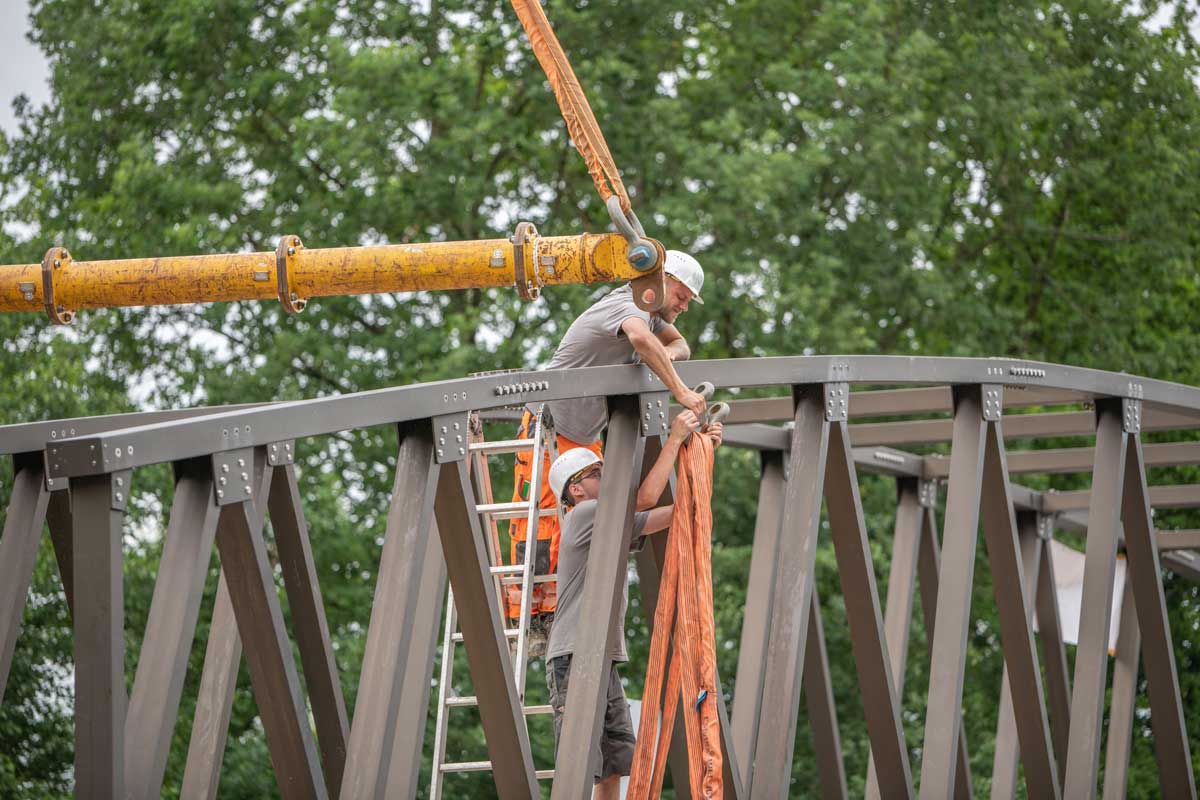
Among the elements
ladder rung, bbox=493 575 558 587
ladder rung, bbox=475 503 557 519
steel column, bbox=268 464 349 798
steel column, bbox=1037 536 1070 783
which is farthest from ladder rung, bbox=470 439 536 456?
steel column, bbox=1037 536 1070 783

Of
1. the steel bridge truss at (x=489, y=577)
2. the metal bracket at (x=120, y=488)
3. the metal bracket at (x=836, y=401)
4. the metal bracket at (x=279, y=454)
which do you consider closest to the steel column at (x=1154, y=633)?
the steel bridge truss at (x=489, y=577)

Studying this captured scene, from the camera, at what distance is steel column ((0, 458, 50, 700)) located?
656 centimetres

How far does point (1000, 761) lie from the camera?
12.7 m

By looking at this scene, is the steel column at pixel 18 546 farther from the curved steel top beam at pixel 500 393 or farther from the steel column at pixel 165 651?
the steel column at pixel 165 651

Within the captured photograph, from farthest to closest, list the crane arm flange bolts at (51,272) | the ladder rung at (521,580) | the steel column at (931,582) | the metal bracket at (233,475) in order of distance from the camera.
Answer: the steel column at (931,582), the ladder rung at (521,580), the crane arm flange bolts at (51,272), the metal bracket at (233,475)

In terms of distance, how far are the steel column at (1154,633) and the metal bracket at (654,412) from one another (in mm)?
3824

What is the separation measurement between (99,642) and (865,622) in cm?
415

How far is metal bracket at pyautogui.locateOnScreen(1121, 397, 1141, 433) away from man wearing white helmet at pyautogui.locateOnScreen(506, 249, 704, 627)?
10.3 feet

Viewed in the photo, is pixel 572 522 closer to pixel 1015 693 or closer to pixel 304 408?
pixel 304 408

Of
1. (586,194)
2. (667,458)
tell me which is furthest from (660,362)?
(586,194)

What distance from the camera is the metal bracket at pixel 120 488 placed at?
14.6 ft

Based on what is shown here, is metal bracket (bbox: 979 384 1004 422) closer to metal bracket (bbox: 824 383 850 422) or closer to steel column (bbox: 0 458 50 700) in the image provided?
metal bracket (bbox: 824 383 850 422)

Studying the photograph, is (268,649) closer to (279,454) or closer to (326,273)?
(279,454)

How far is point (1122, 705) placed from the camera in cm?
1236
